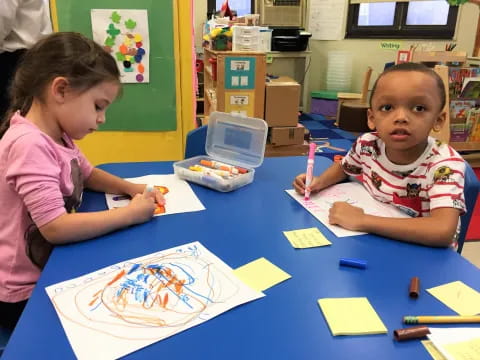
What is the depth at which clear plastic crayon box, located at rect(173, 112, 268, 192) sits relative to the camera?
1207 millimetres

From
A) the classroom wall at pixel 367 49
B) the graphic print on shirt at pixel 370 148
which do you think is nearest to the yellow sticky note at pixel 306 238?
the graphic print on shirt at pixel 370 148

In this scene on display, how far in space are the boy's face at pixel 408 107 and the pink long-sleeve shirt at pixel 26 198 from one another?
812mm

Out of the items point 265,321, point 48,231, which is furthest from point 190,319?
point 48,231

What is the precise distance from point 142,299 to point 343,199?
659 mm

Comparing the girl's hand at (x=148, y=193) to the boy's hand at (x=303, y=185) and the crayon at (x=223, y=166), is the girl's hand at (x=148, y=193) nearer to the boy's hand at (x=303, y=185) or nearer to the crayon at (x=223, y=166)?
the crayon at (x=223, y=166)

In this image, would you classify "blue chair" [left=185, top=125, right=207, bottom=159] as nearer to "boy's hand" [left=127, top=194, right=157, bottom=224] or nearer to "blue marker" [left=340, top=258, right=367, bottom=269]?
"boy's hand" [left=127, top=194, right=157, bottom=224]

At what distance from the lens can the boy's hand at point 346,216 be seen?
942 millimetres

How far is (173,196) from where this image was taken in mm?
1134

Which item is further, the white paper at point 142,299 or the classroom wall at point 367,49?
the classroom wall at point 367,49

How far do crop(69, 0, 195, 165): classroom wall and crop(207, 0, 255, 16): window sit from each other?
10.1 feet

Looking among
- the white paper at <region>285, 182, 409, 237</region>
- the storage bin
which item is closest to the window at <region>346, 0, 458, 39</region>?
the storage bin

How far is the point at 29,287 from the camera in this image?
91 cm

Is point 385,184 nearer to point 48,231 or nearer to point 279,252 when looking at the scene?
point 279,252

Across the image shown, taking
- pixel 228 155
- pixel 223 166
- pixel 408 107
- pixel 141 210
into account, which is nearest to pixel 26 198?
pixel 141 210
